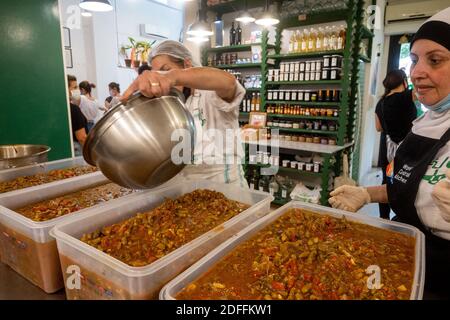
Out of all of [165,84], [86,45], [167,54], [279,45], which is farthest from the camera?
[86,45]

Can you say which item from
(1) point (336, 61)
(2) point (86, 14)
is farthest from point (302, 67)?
(2) point (86, 14)

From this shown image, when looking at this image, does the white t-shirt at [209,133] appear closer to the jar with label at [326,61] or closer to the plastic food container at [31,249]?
the plastic food container at [31,249]

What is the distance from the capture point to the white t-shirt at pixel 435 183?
1167 millimetres

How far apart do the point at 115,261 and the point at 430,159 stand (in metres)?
1.23

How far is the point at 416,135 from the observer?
1367 mm

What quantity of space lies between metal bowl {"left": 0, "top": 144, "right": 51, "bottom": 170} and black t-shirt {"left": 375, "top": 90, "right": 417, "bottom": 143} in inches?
145

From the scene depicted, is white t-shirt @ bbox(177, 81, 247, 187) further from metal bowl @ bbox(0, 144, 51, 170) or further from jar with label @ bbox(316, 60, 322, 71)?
jar with label @ bbox(316, 60, 322, 71)

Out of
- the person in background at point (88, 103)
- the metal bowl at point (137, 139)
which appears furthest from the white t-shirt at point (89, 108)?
the metal bowl at point (137, 139)

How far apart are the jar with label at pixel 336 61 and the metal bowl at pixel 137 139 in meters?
3.41

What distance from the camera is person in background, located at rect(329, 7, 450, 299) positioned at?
1144 mm

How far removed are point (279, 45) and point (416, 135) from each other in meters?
3.61

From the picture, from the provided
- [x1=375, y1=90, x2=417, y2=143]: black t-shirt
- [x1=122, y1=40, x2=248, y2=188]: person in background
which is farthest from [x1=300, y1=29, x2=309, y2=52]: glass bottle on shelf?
[x1=122, y1=40, x2=248, y2=188]: person in background
